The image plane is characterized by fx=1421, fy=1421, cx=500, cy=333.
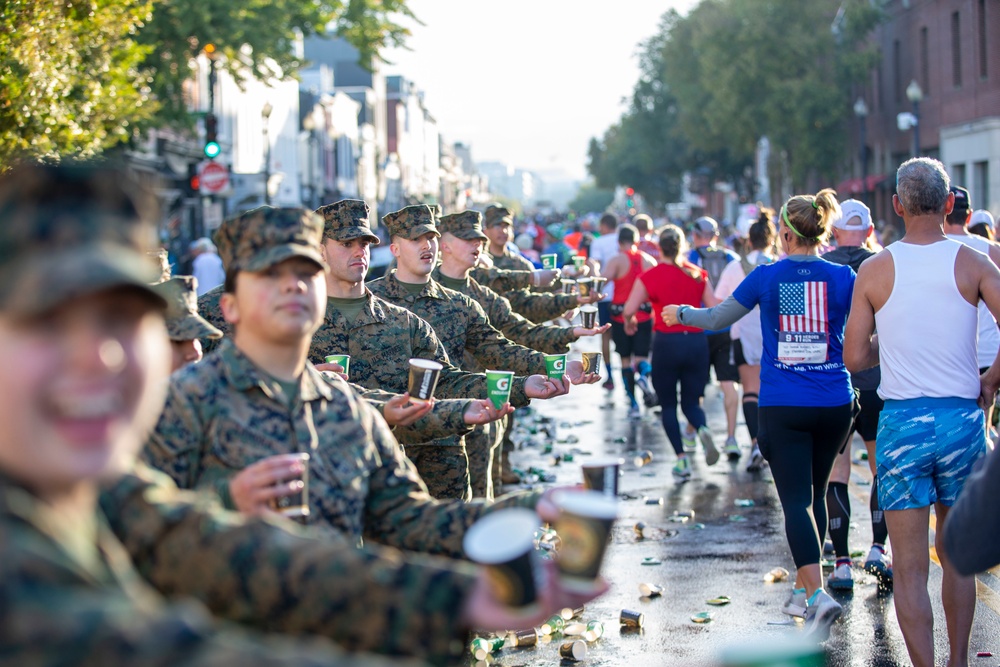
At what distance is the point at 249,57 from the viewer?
25656 mm

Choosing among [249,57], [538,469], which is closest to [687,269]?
[538,469]

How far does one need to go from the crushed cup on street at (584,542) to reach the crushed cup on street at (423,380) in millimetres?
2578

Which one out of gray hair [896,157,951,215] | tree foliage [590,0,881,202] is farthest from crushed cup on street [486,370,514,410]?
tree foliage [590,0,881,202]

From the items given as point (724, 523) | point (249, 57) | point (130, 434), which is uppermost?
point (249, 57)

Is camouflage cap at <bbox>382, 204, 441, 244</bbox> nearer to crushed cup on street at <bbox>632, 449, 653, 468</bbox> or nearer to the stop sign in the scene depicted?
crushed cup on street at <bbox>632, 449, 653, 468</bbox>

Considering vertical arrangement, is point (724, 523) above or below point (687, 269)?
below

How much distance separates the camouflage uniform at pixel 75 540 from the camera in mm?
1966

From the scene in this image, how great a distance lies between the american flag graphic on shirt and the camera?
741 cm

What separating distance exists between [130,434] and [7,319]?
27 cm

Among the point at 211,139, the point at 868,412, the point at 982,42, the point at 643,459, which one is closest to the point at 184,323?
the point at 868,412

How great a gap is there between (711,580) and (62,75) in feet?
25.8

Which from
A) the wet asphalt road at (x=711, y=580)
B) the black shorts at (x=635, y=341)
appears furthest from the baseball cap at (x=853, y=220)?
the black shorts at (x=635, y=341)

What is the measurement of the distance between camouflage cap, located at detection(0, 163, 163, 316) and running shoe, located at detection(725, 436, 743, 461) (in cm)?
1128

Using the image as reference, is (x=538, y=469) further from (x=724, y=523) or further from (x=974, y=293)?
(x=974, y=293)
